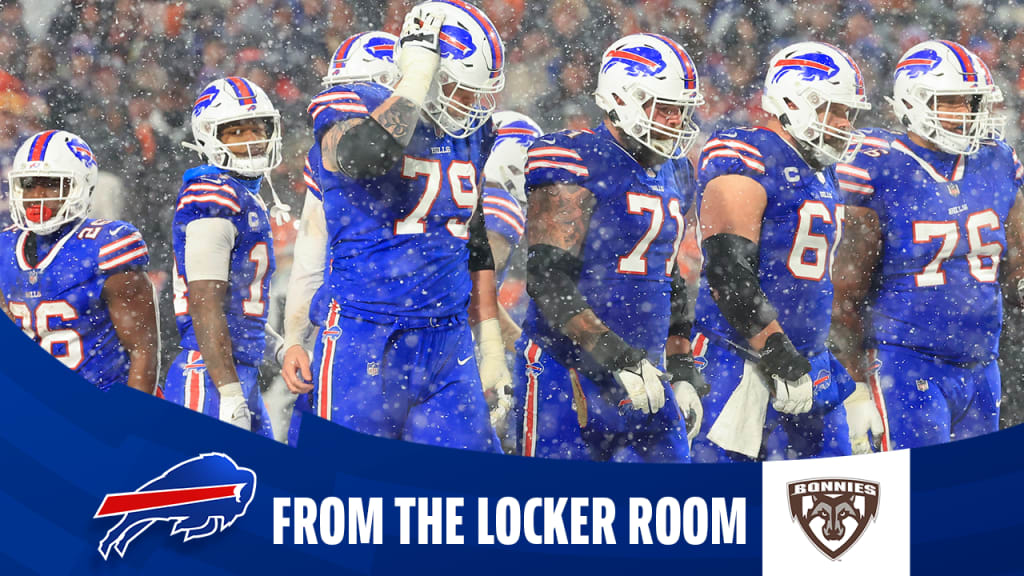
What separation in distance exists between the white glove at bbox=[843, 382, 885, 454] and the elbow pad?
4.27 feet

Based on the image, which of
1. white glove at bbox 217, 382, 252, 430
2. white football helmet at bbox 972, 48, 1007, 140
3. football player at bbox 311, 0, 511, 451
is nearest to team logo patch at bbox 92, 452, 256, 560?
football player at bbox 311, 0, 511, 451

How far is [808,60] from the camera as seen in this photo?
4.96 m

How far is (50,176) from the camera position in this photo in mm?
5277

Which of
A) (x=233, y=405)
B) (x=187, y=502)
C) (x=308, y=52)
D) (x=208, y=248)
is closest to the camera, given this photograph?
(x=187, y=502)

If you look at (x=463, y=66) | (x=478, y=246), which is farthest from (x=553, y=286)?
(x=463, y=66)

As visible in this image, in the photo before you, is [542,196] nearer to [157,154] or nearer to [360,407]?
[360,407]

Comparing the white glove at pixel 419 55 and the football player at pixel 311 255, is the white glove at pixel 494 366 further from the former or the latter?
the white glove at pixel 419 55

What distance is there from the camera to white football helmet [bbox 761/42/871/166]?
490 centimetres

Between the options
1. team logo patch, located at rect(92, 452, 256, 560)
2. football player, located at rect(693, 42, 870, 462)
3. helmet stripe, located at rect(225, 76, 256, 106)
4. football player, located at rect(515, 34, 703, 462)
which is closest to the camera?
team logo patch, located at rect(92, 452, 256, 560)

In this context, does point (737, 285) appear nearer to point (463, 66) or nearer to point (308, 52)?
point (463, 66)

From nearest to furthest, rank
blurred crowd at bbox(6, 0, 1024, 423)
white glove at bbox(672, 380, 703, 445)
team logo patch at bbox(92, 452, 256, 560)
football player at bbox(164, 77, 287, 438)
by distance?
team logo patch at bbox(92, 452, 256, 560), white glove at bbox(672, 380, 703, 445), football player at bbox(164, 77, 287, 438), blurred crowd at bbox(6, 0, 1024, 423)

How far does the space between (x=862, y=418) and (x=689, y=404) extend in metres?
0.77

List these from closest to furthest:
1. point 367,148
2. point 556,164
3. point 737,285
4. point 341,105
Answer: point 367,148
point 341,105
point 556,164
point 737,285

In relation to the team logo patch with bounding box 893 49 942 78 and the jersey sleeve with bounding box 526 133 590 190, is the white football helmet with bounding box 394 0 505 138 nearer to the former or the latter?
the jersey sleeve with bounding box 526 133 590 190
